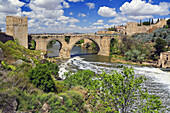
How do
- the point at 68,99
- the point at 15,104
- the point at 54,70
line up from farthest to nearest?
the point at 54,70 → the point at 68,99 → the point at 15,104

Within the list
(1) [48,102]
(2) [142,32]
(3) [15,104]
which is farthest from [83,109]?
(2) [142,32]

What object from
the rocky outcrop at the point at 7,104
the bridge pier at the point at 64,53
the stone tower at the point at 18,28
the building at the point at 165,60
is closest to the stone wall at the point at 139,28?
the bridge pier at the point at 64,53

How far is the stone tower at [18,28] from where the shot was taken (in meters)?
37.8

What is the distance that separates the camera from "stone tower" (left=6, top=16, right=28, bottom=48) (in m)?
37.8

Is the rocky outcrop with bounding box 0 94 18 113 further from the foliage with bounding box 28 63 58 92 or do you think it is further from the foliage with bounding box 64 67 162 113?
the foliage with bounding box 28 63 58 92

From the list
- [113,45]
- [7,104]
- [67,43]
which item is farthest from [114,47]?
[7,104]

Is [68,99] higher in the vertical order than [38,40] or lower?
lower

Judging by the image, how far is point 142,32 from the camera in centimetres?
7400

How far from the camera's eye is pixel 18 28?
3878cm

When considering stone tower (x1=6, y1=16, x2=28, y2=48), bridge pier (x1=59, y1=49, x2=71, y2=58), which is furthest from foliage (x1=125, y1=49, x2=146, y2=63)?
stone tower (x1=6, y1=16, x2=28, y2=48)

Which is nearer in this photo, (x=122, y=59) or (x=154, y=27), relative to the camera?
(x=122, y=59)

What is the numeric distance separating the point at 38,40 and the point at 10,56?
25.5 metres

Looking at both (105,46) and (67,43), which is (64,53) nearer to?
(67,43)

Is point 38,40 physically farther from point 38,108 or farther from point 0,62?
point 38,108
